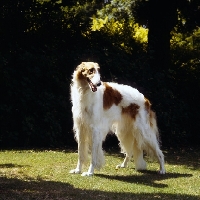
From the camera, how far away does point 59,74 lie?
12.9 metres

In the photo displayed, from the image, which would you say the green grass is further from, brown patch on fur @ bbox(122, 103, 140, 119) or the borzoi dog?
brown patch on fur @ bbox(122, 103, 140, 119)

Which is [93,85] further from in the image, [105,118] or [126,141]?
[126,141]

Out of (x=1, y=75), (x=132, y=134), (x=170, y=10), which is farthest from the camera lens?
(x=170, y=10)

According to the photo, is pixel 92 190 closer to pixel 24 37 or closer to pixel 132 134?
pixel 132 134

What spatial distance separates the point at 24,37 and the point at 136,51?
3251 mm

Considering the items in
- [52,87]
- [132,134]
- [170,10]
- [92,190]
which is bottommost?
[92,190]

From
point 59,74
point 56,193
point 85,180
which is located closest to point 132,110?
point 85,180

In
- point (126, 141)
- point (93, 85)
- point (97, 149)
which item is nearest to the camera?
point (93, 85)

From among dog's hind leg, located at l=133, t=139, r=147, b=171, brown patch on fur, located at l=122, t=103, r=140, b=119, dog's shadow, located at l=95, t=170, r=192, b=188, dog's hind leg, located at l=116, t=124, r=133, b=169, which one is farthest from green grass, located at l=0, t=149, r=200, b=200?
brown patch on fur, located at l=122, t=103, r=140, b=119

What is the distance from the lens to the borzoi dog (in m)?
8.42

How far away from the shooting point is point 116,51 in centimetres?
1383

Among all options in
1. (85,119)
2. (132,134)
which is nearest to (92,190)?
(85,119)

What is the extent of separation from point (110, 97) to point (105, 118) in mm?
385

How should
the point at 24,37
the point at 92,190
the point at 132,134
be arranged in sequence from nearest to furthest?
1. the point at 92,190
2. the point at 132,134
3. the point at 24,37
